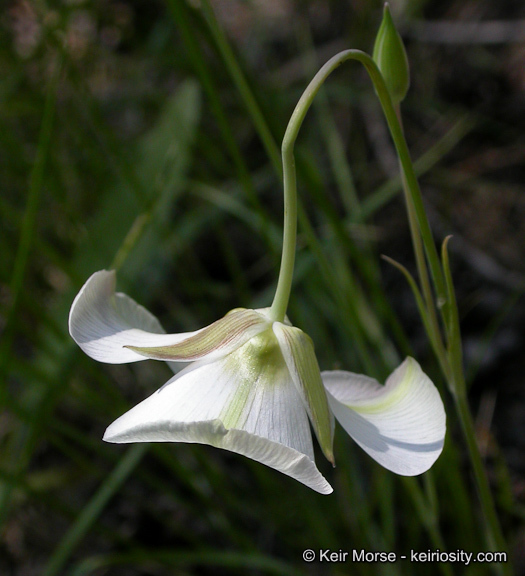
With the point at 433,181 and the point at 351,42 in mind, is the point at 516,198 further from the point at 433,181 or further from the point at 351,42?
the point at 351,42

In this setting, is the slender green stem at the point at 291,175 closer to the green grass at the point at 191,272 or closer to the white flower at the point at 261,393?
the white flower at the point at 261,393

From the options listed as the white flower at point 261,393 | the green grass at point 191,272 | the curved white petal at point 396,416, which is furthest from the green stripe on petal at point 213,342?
the green grass at point 191,272

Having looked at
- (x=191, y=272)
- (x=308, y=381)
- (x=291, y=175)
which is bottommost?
(x=191, y=272)

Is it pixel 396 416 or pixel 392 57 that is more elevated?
pixel 392 57

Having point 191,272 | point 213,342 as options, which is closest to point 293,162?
point 213,342

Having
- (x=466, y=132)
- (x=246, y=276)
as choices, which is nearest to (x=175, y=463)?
(x=246, y=276)

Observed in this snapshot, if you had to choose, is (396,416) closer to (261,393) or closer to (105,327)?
(261,393)
